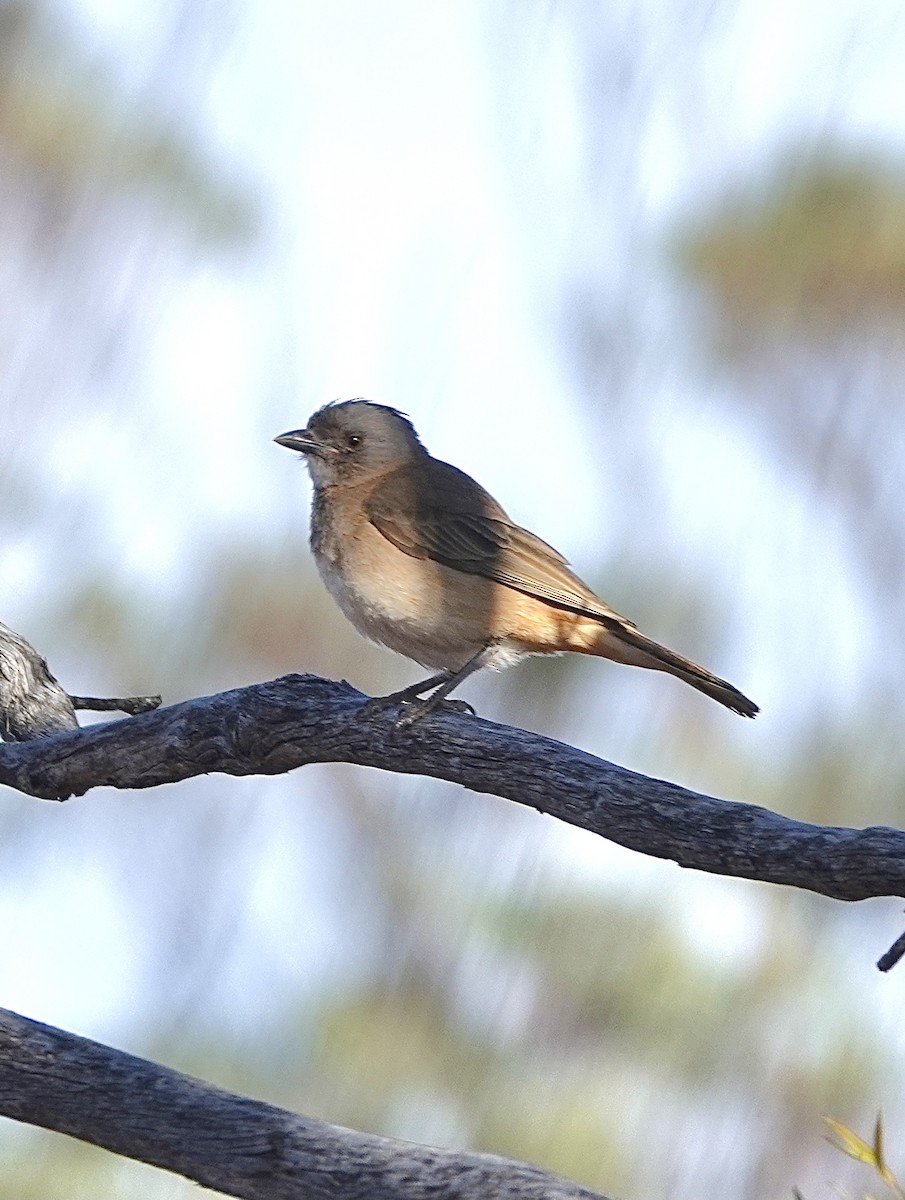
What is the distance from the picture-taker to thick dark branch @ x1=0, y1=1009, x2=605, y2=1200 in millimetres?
2049

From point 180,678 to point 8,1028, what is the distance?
9.67 feet

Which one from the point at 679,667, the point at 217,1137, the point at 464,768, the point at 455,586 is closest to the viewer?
the point at 217,1137

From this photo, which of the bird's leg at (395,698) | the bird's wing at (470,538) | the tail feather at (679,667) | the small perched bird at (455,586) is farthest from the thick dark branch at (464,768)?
the bird's wing at (470,538)

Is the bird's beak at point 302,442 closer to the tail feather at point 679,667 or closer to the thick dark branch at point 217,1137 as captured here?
the tail feather at point 679,667

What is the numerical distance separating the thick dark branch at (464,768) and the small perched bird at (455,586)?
664 mm

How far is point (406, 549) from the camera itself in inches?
142

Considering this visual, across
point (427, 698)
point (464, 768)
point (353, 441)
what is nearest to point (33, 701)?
point (427, 698)

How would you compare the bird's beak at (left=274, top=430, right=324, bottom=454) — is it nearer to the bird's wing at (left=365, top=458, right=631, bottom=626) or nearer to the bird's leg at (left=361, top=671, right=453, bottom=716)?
the bird's wing at (left=365, top=458, right=631, bottom=626)

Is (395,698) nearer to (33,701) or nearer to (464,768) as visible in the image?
(464,768)

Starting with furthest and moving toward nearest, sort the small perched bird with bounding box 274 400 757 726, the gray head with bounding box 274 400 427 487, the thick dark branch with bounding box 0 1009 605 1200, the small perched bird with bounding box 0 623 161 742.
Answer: the gray head with bounding box 274 400 427 487 < the small perched bird with bounding box 274 400 757 726 < the small perched bird with bounding box 0 623 161 742 < the thick dark branch with bounding box 0 1009 605 1200

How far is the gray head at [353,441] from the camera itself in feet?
13.1

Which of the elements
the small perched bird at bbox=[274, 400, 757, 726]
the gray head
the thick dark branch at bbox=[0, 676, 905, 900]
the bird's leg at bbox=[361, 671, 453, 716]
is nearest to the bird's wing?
the small perched bird at bbox=[274, 400, 757, 726]

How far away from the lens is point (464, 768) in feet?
7.88

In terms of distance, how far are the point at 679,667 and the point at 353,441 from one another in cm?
116
